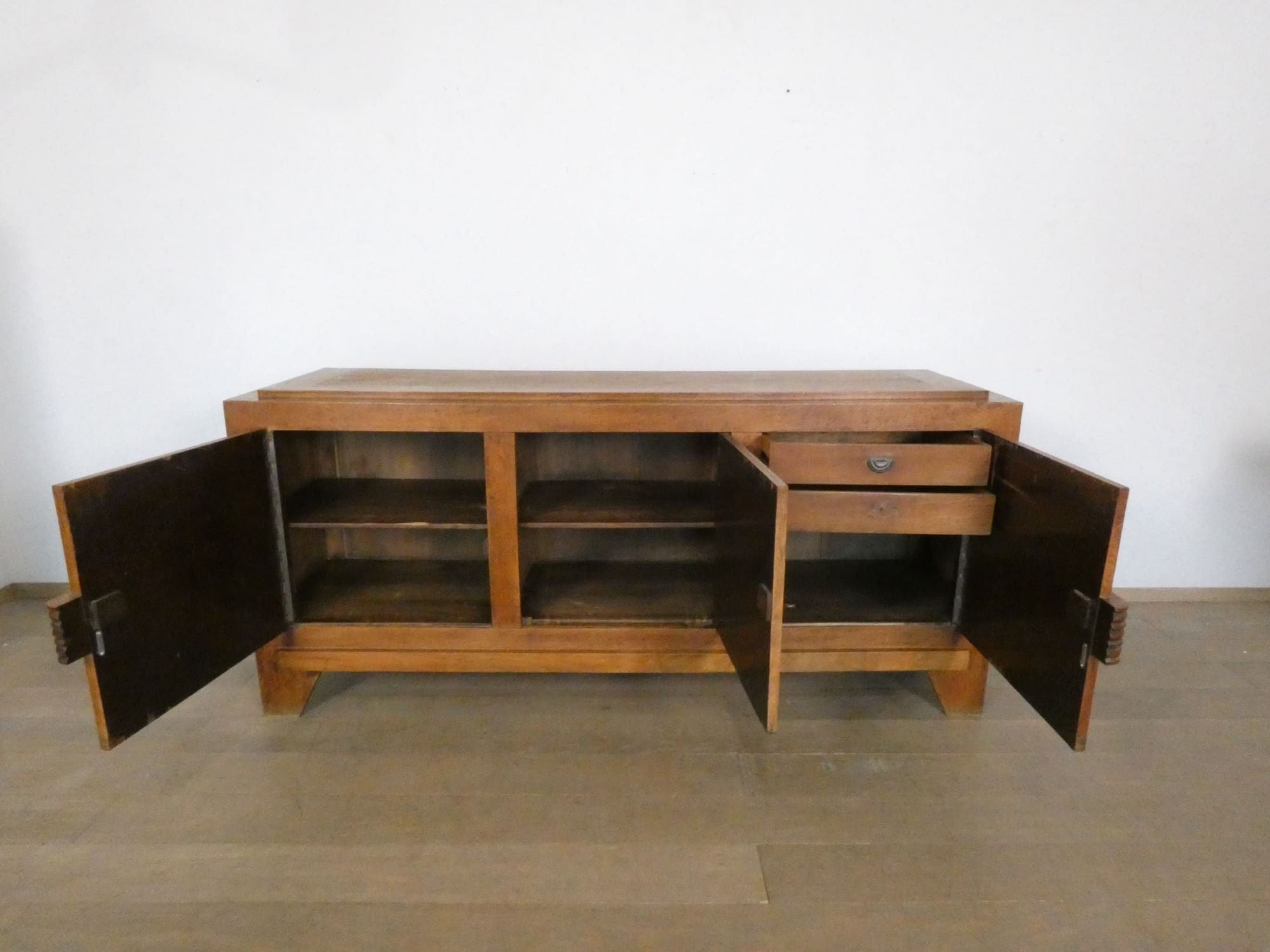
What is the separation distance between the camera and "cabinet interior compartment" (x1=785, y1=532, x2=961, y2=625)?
171 centimetres

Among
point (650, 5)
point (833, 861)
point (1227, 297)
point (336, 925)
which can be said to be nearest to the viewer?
point (336, 925)

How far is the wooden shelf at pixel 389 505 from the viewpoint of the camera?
1666mm

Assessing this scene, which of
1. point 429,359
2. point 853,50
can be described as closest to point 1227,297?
point 853,50

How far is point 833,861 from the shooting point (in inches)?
50.6

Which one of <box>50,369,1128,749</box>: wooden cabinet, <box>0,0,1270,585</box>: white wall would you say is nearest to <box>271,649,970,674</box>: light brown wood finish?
<box>50,369,1128,749</box>: wooden cabinet

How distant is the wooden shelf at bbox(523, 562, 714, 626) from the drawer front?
0.34 metres

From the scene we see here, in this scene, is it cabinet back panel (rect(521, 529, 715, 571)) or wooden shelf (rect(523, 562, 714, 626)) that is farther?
cabinet back panel (rect(521, 529, 715, 571))

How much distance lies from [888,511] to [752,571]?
35 centimetres

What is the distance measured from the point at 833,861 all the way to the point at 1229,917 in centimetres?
61

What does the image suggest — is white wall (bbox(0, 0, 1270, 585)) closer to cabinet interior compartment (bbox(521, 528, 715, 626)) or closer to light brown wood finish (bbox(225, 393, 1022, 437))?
cabinet interior compartment (bbox(521, 528, 715, 626))

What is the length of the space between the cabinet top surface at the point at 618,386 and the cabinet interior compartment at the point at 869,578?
1.35ft

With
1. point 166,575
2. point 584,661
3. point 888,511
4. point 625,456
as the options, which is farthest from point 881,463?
point 166,575

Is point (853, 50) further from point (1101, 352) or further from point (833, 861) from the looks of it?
point (833, 861)

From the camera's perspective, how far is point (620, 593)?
185cm
